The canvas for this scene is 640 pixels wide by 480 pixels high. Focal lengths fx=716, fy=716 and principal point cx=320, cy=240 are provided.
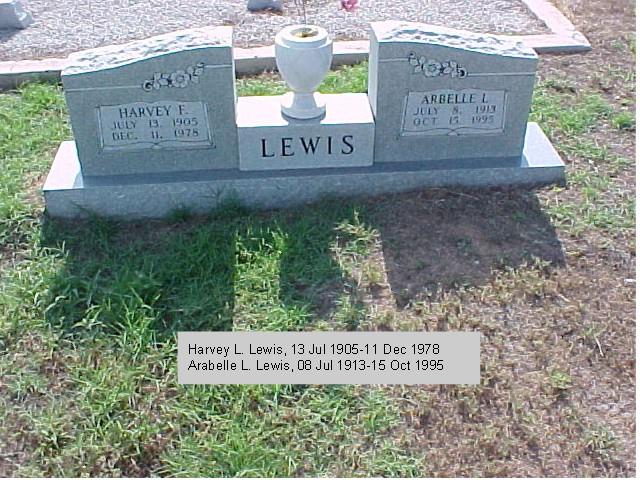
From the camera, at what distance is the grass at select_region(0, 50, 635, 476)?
2.36 m

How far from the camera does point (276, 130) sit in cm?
342

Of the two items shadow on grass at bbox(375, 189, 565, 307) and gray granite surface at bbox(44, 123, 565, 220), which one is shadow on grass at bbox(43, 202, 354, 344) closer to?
gray granite surface at bbox(44, 123, 565, 220)

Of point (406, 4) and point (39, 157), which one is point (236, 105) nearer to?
point (39, 157)

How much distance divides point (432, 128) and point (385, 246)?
2.26ft

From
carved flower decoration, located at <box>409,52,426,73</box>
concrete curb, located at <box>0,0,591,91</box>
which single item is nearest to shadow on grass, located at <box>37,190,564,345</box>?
carved flower decoration, located at <box>409,52,426,73</box>

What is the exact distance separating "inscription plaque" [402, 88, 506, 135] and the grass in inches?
13.2

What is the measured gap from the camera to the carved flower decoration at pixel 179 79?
10.6 ft

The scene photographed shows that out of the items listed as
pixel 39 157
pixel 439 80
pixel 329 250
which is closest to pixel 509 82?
pixel 439 80

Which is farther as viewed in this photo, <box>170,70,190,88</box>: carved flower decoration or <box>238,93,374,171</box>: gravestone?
<box>238,93,374,171</box>: gravestone

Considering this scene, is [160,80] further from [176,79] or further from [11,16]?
[11,16]

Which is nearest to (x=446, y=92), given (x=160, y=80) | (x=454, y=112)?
(x=454, y=112)

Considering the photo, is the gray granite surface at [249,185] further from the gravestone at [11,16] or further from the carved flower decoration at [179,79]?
the gravestone at [11,16]

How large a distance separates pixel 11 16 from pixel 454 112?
3870mm

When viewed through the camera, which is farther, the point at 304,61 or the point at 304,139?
the point at 304,139
